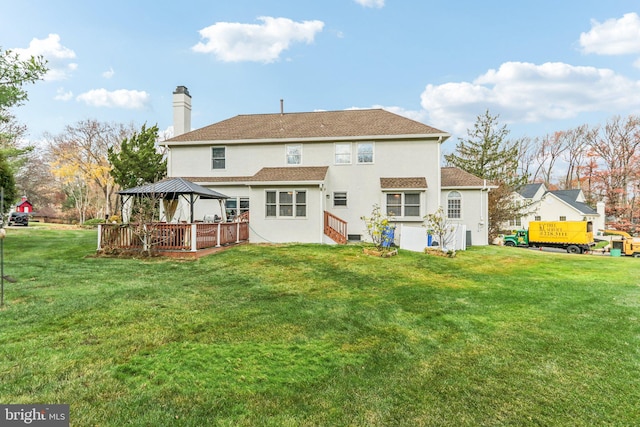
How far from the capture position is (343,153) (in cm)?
1597

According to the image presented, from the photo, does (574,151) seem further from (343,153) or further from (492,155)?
(343,153)

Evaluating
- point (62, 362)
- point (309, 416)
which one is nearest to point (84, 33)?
point (62, 362)

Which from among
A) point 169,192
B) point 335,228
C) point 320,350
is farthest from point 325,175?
point 320,350

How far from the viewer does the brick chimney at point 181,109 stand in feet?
60.5

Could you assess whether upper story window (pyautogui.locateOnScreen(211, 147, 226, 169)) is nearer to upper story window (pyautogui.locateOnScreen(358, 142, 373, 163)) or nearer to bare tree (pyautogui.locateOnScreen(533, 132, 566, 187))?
upper story window (pyautogui.locateOnScreen(358, 142, 373, 163))

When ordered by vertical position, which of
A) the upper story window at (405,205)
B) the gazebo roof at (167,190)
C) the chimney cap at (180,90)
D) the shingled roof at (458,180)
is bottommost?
the upper story window at (405,205)

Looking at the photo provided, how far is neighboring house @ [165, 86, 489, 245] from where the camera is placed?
1448 cm

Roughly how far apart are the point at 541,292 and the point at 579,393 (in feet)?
14.6

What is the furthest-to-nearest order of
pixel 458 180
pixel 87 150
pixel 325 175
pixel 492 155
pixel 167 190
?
pixel 87 150 < pixel 492 155 < pixel 458 180 < pixel 325 175 < pixel 167 190

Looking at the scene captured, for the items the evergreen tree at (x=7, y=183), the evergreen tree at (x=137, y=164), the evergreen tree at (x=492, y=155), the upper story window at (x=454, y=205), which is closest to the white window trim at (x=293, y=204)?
the upper story window at (x=454, y=205)

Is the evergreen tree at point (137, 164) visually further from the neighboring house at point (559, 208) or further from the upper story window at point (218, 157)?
the neighboring house at point (559, 208)

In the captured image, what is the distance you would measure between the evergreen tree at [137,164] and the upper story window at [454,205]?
20.8 m

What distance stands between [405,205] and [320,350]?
12.3 meters

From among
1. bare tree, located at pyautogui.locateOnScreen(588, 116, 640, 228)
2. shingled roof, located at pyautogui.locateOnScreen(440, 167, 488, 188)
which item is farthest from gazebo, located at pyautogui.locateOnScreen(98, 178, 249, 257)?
bare tree, located at pyautogui.locateOnScreen(588, 116, 640, 228)
